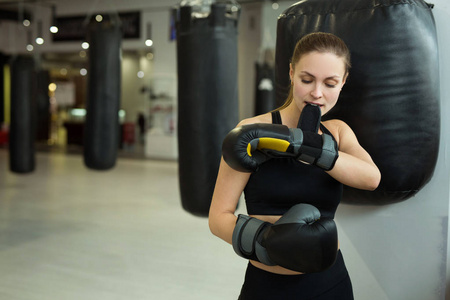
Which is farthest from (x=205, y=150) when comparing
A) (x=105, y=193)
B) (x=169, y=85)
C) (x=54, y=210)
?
(x=169, y=85)

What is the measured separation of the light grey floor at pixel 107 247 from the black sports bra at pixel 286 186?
70.6 inches

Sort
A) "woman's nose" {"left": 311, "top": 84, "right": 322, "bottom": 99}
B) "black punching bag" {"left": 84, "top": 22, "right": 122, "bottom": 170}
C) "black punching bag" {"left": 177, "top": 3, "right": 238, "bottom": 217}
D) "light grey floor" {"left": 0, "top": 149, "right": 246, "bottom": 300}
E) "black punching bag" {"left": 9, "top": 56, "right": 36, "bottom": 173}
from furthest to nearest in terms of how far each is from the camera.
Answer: "black punching bag" {"left": 9, "top": 56, "right": 36, "bottom": 173} → "black punching bag" {"left": 84, "top": 22, "right": 122, "bottom": 170} → "light grey floor" {"left": 0, "top": 149, "right": 246, "bottom": 300} → "black punching bag" {"left": 177, "top": 3, "right": 238, "bottom": 217} → "woman's nose" {"left": 311, "top": 84, "right": 322, "bottom": 99}

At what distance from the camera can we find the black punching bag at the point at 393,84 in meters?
1.53

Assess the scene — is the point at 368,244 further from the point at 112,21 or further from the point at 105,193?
the point at 105,193

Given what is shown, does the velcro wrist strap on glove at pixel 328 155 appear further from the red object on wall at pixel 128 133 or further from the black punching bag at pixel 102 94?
the red object on wall at pixel 128 133

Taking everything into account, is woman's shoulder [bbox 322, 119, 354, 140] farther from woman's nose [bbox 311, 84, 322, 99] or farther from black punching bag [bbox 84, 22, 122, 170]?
black punching bag [bbox 84, 22, 122, 170]

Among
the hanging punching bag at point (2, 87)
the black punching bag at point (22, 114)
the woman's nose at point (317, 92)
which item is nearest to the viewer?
the woman's nose at point (317, 92)

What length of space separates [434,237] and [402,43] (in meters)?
0.72

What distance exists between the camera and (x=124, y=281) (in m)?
3.09

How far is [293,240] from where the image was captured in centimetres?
108

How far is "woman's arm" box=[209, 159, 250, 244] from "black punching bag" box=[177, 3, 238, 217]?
4.23 ft

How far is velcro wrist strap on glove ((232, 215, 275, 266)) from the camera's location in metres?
1.13

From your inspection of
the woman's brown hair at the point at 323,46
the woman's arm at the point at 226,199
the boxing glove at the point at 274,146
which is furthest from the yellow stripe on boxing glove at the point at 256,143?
the woman's brown hair at the point at 323,46

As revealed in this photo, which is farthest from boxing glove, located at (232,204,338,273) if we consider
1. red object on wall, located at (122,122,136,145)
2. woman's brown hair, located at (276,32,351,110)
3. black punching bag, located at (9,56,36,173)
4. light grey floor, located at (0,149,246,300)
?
red object on wall, located at (122,122,136,145)
